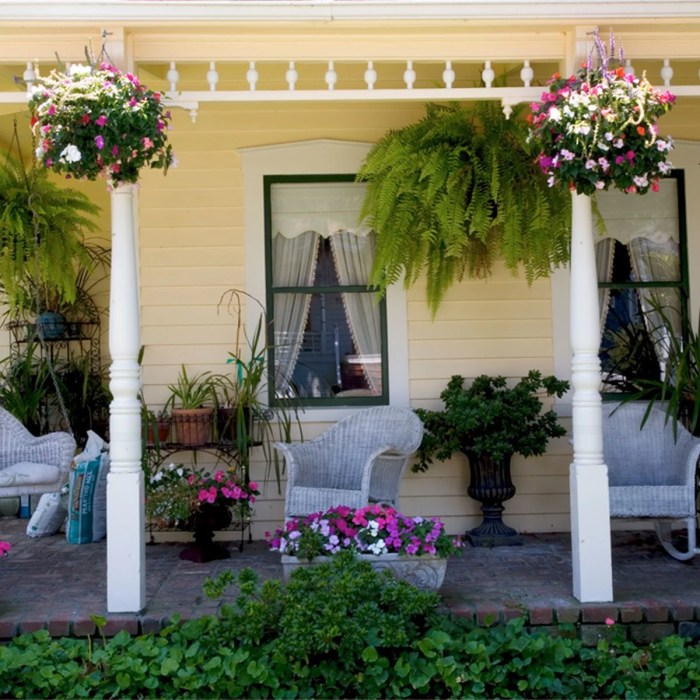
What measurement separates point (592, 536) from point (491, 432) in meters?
1.18

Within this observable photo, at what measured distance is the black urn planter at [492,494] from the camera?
202 inches

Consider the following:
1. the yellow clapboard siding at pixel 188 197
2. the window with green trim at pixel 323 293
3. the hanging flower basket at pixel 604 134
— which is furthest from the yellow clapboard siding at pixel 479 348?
the hanging flower basket at pixel 604 134

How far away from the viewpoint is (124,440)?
3867 mm

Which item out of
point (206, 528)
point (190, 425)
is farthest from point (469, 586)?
point (190, 425)

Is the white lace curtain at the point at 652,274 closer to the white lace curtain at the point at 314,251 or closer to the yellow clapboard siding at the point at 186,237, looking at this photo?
the white lace curtain at the point at 314,251

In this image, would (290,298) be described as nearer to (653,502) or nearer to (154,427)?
(154,427)

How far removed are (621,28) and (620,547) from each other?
107 inches


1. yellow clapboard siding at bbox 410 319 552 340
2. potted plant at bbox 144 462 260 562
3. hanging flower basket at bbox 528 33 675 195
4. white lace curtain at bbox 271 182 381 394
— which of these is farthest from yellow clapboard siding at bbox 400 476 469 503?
hanging flower basket at bbox 528 33 675 195

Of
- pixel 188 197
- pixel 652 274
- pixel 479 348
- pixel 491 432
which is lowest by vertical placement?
pixel 491 432

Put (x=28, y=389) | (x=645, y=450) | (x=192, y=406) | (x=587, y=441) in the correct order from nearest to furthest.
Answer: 1. (x=587, y=441)
2. (x=645, y=450)
3. (x=192, y=406)
4. (x=28, y=389)

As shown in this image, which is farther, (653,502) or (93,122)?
(653,502)

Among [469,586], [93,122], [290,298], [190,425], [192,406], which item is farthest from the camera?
[290,298]

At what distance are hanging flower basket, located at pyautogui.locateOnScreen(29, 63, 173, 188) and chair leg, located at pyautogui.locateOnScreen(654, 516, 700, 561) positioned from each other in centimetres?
310

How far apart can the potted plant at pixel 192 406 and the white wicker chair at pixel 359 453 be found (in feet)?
1.79
